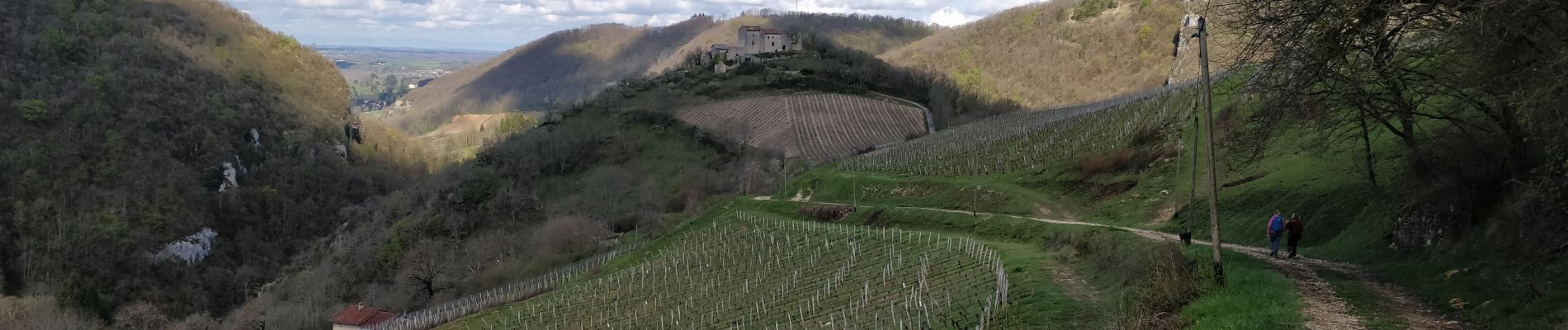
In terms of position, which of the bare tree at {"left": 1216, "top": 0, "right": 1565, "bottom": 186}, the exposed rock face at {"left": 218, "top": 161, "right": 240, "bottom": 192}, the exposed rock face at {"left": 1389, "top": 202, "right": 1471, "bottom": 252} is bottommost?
the exposed rock face at {"left": 218, "top": 161, "right": 240, "bottom": 192}

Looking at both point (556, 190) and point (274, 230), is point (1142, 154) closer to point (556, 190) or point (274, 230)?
point (556, 190)

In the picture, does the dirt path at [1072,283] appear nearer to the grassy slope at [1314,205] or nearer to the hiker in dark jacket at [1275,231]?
the hiker in dark jacket at [1275,231]

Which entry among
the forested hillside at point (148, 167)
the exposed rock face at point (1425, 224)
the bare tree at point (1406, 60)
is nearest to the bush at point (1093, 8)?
the forested hillside at point (148, 167)

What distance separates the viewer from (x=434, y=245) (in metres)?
89.8

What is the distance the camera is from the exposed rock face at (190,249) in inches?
4774

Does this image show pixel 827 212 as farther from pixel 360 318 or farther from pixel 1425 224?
pixel 1425 224

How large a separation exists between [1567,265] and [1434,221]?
16.1ft

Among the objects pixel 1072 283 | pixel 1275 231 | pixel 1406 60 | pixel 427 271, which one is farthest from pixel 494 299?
pixel 1406 60

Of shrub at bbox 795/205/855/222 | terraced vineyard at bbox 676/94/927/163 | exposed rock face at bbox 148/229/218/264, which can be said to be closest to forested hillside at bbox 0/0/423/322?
exposed rock face at bbox 148/229/218/264

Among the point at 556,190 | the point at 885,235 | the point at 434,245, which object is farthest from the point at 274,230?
the point at 885,235

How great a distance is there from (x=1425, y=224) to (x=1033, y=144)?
40196mm

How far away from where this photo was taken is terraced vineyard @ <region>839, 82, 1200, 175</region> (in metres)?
49.8

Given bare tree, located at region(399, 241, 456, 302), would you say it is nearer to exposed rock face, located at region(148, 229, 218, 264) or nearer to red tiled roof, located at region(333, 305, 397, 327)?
red tiled roof, located at region(333, 305, 397, 327)

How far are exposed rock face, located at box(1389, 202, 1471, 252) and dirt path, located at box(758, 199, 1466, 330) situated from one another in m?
0.98
